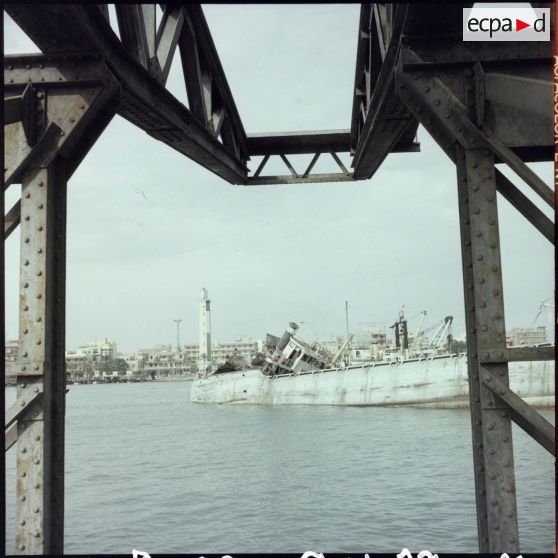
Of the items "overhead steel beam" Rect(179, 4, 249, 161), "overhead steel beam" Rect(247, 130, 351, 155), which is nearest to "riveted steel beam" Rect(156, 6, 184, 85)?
"overhead steel beam" Rect(179, 4, 249, 161)

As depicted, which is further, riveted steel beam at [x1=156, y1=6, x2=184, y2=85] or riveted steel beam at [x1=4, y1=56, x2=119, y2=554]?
riveted steel beam at [x1=156, y1=6, x2=184, y2=85]

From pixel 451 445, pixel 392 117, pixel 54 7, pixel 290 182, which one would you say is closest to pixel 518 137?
pixel 392 117

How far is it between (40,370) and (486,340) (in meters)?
3.47

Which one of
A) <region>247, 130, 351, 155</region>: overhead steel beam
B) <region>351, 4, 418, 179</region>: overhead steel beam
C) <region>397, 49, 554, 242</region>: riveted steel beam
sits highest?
<region>247, 130, 351, 155</region>: overhead steel beam

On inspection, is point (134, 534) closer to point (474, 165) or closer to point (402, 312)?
point (474, 165)

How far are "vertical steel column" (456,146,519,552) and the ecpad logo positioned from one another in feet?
3.01

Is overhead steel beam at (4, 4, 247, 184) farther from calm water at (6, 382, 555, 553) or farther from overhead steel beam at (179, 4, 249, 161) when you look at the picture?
calm water at (6, 382, 555, 553)

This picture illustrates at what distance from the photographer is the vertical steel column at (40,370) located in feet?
16.1

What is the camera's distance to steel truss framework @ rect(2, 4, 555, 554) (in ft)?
15.9

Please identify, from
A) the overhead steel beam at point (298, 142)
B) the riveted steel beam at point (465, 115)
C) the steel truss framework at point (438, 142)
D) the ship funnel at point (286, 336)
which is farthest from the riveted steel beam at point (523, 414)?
the ship funnel at point (286, 336)

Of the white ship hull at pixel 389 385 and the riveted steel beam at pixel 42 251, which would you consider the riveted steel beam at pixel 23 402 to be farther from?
the white ship hull at pixel 389 385

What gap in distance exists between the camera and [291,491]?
2172 centimetres

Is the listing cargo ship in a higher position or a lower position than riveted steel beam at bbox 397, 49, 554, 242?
lower

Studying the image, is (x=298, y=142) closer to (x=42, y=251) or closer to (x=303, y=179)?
(x=303, y=179)
